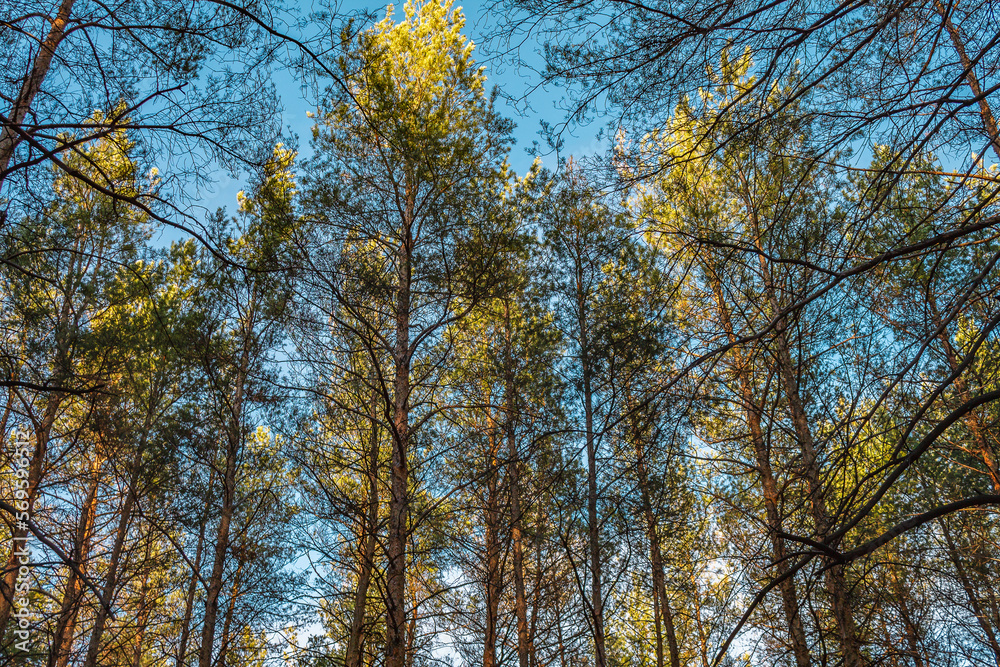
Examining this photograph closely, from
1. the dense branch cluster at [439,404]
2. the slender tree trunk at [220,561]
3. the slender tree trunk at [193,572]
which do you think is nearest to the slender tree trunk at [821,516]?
the dense branch cluster at [439,404]

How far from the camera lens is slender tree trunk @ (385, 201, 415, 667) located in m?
4.25

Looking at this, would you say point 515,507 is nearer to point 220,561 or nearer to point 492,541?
point 492,541

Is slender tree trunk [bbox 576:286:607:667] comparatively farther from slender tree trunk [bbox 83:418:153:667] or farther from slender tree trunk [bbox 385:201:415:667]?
slender tree trunk [bbox 83:418:153:667]

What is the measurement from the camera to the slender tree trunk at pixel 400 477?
425 cm

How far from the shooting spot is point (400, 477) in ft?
15.8

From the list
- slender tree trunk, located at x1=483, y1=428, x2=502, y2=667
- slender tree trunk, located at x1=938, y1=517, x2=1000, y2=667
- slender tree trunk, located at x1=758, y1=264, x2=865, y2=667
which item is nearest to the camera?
slender tree trunk, located at x1=758, y1=264, x2=865, y2=667

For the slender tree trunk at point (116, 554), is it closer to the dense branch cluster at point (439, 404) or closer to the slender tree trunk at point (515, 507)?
the dense branch cluster at point (439, 404)

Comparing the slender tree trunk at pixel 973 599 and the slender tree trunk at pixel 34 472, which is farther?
the slender tree trunk at pixel 34 472

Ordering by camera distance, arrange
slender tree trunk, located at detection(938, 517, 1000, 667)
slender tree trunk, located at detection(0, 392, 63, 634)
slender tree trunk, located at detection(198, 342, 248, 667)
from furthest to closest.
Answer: slender tree trunk, located at detection(0, 392, 63, 634) < slender tree trunk, located at detection(198, 342, 248, 667) < slender tree trunk, located at detection(938, 517, 1000, 667)

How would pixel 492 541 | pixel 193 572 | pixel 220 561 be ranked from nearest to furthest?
pixel 220 561, pixel 193 572, pixel 492 541

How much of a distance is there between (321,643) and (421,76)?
8.35 metres

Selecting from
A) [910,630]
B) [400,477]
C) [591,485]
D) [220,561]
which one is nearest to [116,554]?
[220,561]

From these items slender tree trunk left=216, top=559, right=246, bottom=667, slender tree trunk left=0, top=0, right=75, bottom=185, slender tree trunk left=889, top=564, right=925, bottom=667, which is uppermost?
slender tree trunk left=0, top=0, right=75, bottom=185

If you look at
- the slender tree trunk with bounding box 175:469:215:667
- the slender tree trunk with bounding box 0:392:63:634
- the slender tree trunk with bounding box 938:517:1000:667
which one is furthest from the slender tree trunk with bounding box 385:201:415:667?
the slender tree trunk with bounding box 938:517:1000:667
